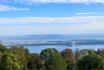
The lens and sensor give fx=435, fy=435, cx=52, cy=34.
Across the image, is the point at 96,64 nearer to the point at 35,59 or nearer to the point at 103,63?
the point at 103,63

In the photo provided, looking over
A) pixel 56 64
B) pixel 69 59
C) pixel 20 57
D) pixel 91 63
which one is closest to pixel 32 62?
pixel 69 59

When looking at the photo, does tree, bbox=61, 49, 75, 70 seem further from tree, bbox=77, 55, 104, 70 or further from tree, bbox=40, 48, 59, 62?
tree, bbox=77, 55, 104, 70

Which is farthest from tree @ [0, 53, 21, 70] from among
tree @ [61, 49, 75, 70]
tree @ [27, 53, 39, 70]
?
tree @ [27, 53, 39, 70]

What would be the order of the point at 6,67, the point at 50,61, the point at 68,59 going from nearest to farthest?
the point at 6,67 < the point at 50,61 < the point at 68,59

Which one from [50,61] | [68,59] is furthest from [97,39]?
[50,61]

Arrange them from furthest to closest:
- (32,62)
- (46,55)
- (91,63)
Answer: (32,62), (46,55), (91,63)

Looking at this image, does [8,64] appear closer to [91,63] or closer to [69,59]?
[91,63]

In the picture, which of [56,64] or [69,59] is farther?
[69,59]

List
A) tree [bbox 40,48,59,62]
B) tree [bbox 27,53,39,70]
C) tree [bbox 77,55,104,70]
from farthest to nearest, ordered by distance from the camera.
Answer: tree [bbox 27,53,39,70]
tree [bbox 40,48,59,62]
tree [bbox 77,55,104,70]
